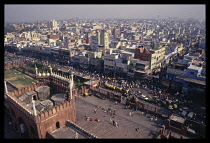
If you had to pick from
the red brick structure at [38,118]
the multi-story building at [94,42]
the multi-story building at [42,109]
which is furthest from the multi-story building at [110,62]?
the red brick structure at [38,118]

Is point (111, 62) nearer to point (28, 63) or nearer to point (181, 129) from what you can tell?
point (181, 129)

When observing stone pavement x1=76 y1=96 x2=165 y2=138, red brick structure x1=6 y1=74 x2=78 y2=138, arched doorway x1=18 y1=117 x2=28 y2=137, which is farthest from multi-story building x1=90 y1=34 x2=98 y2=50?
arched doorway x1=18 y1=117 x2=28 y2=137

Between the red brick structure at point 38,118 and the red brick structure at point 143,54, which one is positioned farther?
the red brick structure at point 143,54

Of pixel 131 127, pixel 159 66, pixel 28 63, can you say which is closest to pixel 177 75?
pixel 159 66

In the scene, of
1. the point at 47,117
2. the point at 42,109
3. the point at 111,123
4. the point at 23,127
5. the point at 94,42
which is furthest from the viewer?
the point at 94,42

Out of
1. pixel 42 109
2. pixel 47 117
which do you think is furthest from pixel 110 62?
pixel 47 117

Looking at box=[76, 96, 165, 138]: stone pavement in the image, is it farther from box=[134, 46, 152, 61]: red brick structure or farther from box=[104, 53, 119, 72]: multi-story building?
box=[134, 46, 152, 61]: red brick structure

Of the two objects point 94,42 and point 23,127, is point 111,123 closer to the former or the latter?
point 23,127

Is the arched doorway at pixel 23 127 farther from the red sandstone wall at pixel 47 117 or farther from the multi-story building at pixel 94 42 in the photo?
the multi-story building at pixel 94 42
